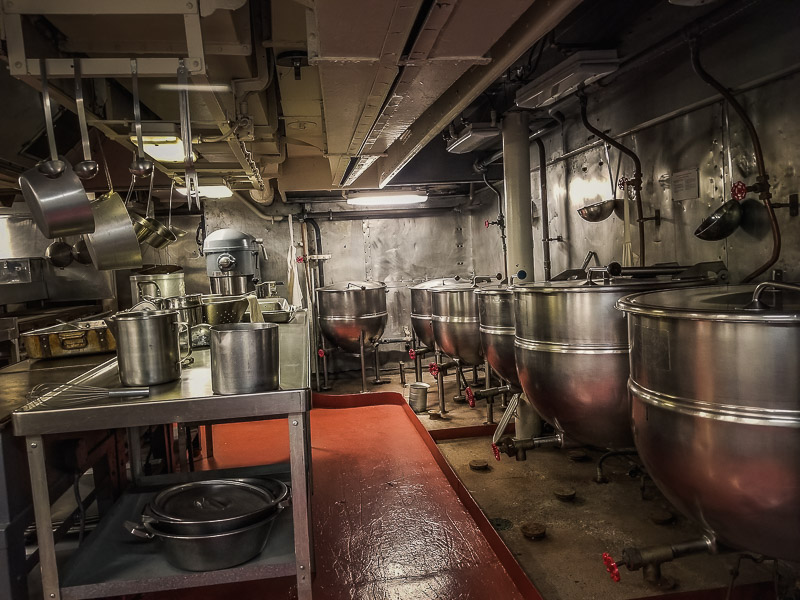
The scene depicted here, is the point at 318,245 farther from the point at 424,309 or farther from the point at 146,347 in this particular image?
the point at 146,347

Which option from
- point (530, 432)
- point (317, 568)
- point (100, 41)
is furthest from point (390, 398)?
point (100, 41)

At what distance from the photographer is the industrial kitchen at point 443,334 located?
167 cm

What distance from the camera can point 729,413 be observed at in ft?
4.95

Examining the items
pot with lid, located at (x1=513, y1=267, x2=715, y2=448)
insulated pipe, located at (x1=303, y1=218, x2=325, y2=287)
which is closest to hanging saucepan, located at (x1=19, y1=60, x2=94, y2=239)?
pot with lid, located at (x1=513, y1=267, x2=715, y2=448)

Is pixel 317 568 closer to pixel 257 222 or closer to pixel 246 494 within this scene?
pixel 246 494

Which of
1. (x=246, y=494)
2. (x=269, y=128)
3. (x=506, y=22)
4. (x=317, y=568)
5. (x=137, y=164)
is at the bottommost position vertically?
(x=317, y=568)

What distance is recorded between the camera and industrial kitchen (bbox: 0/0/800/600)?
167 centimetres

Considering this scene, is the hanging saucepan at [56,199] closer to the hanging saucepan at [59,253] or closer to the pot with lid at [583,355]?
the pot with lid at [583,355]

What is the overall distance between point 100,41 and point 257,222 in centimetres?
524

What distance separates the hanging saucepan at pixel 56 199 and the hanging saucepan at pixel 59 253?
171 inches

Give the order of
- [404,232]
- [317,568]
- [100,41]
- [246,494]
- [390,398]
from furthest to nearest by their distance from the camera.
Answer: [404,232] → [390,398] → [317,568] → [100,41] → [246,494]

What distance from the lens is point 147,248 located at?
7273 mm

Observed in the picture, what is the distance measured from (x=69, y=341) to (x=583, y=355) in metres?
2.58

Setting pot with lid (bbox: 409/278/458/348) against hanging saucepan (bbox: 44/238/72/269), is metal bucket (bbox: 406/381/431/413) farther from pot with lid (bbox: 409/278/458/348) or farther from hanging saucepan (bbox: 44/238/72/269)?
hanging saucepan (bbox: 44/238/72/269)
